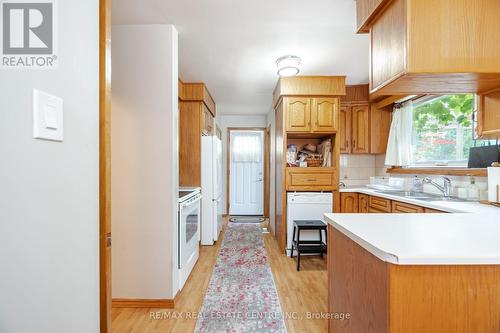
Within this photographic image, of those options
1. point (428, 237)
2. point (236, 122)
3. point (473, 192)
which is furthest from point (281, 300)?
point (236, 122)

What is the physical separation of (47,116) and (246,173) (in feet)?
18.2

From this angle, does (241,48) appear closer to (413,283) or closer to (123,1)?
(123,1)

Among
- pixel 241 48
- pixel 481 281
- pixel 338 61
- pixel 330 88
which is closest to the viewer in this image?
pixel 481 281

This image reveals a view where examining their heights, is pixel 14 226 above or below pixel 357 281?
above

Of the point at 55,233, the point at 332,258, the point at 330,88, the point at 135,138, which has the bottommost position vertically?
the point at 332,258

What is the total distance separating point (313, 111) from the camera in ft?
11.2

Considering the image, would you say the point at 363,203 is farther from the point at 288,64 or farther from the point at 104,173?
the point at 104,173

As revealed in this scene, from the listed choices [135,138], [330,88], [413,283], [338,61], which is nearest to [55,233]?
[413,283]

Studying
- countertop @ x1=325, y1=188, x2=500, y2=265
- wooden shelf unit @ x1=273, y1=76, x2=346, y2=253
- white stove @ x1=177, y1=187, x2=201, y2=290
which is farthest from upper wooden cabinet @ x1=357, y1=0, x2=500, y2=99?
wooden shelf unit @ x1=273, y1=76, x2=346, y2=253

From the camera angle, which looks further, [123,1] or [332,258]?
[123,1]

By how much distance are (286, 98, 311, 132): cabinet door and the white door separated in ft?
8.80

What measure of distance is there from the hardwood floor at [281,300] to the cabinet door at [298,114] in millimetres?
1736

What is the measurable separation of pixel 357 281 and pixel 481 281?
1.43 ft

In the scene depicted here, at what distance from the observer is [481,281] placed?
861 mm
